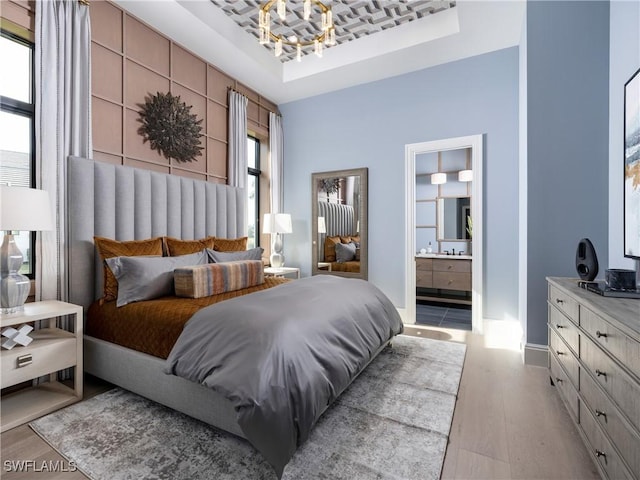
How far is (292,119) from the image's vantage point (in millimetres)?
4938

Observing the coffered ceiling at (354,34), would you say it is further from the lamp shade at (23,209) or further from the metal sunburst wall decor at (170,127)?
the lamp shade at (23,209)

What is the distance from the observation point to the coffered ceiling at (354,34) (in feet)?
9.95

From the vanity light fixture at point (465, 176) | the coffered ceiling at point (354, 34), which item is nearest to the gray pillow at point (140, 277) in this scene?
the coffered ceiling at point (354, 34)

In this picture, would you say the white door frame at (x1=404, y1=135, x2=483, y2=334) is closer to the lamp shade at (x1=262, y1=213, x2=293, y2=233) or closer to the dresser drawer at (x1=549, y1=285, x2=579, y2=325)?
the dresser drawer at (x1=549, y1=285, x2=579, y2=325)

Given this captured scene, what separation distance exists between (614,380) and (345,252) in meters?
3.38

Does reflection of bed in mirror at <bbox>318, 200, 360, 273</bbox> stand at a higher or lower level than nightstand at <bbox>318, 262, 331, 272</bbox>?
higher

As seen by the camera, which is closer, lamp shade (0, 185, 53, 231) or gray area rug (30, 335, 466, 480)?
gray area rug (30, 335, 466, 480)

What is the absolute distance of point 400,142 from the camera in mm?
4121

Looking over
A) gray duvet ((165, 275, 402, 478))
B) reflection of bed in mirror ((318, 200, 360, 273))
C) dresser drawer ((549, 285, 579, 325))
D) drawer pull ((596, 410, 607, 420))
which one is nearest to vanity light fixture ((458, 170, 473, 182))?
reflection of bed in mirror ((318, 200, 360, 273))

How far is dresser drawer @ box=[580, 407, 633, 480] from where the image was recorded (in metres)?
1.21

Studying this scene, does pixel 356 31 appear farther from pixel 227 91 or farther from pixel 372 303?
pixel 372 303

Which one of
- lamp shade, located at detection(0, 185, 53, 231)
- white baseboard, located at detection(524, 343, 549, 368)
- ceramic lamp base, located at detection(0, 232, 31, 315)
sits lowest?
white baseboard, located at detection(524, 343, 549, 368)

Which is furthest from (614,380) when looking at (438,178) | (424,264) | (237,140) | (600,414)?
(438,178)

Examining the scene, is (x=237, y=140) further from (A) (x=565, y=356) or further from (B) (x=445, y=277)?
(A) (x=565, y=356)
